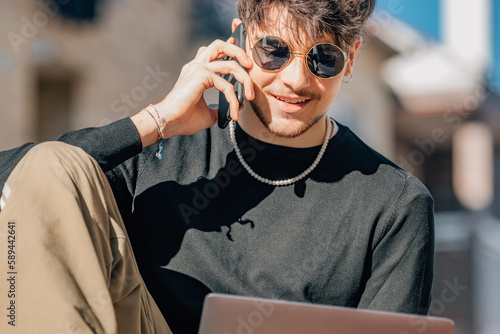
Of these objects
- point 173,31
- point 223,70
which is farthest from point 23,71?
point 223,70

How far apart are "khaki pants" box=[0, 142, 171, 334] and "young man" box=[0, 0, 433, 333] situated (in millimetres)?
375

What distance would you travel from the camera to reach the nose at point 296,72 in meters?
2.37

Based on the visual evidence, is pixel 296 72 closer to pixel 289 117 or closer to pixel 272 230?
pixel 289 117

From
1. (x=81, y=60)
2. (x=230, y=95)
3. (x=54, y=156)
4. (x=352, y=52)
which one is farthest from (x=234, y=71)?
(x=81, y=60)

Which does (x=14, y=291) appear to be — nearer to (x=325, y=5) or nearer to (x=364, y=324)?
(x=364, y=324)

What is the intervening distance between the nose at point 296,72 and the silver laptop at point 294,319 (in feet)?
3.22

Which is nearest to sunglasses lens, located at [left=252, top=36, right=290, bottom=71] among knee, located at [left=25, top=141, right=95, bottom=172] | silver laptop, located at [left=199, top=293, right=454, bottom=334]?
knee, located at [left=25, top=141, right=95, bottom=172]

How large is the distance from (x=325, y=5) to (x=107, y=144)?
35.5 inches

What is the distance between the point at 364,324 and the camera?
1.64 m

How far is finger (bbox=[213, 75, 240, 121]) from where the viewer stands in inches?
86.9

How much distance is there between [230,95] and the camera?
2.22 m

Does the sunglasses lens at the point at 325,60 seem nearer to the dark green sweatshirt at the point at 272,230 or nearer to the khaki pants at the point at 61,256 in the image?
the dark green sweatshirt at the point at 272,230

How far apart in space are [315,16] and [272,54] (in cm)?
20

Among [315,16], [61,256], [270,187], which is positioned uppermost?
[315,16]
